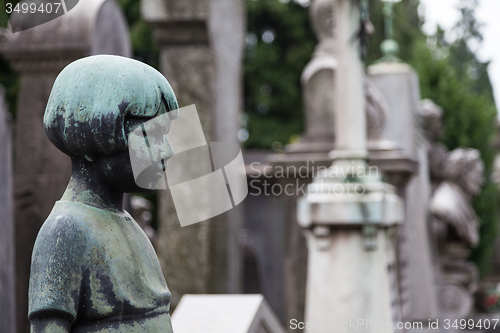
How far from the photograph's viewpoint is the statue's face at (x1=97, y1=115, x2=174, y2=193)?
1.51 meters

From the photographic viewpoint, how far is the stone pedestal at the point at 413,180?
692 cm

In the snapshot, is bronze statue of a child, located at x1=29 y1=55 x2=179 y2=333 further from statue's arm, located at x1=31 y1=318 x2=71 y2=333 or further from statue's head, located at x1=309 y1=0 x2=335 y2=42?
statue's head, located at x1=309 y1=0 x2=335 y2=42

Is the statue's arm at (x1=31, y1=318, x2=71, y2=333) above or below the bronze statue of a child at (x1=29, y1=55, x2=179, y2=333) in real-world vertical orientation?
below

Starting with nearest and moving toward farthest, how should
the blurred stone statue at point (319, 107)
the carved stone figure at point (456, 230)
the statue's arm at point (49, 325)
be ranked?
the statue's arm at point (49, 325)
the blurred stone statue at point (319, 107)
the carved stone figure at point (456, 230)

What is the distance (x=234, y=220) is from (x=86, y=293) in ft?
14.0

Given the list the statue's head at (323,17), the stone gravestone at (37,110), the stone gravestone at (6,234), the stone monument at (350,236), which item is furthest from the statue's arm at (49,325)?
Result: the statue's head at (323,17)

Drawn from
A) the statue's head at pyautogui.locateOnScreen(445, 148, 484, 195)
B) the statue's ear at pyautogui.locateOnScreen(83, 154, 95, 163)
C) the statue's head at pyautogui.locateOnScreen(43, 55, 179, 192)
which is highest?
the statue's head at pyautogui.locateOnScreen(43, 55, 179, 192)

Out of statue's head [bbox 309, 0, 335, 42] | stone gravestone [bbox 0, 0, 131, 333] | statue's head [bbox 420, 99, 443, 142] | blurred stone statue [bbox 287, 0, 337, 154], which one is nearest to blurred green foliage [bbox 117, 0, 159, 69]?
statue's head [bbox 420, 99, 443, 142]

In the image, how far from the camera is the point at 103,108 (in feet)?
4.74

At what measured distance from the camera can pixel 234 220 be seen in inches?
224

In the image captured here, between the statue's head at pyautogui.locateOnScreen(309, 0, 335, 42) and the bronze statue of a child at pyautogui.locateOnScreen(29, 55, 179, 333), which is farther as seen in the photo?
the statue's head at pyautogui.locateOnScreen(309, 0, 335, 42)

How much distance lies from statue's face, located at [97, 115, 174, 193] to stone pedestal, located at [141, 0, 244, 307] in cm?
376

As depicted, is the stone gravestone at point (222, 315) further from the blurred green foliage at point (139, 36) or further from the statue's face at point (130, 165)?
the blurred green foliage at point (139, 36)

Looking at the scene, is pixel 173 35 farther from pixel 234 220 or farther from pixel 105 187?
pixel 105 187
